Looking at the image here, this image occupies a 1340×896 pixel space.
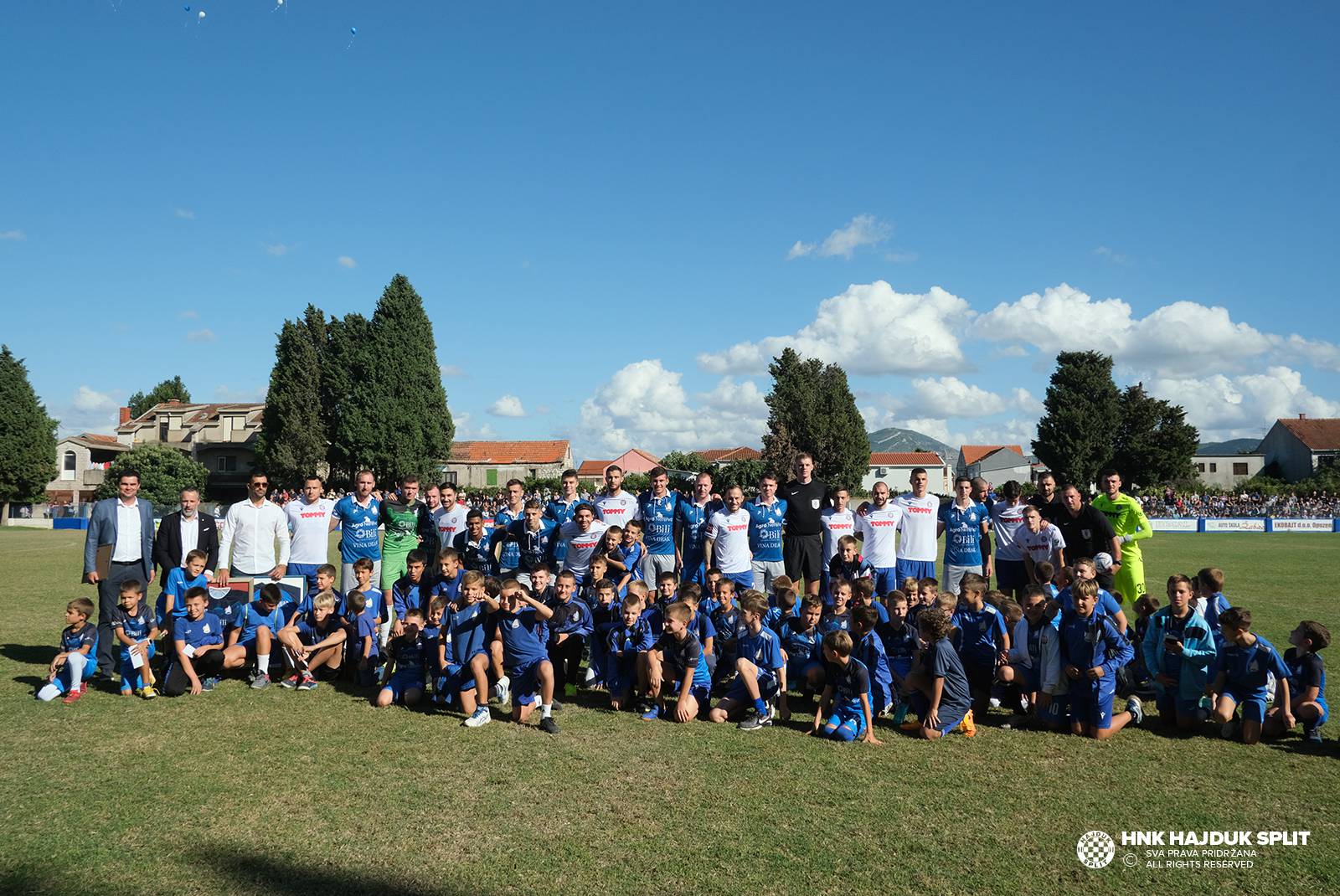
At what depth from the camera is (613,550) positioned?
26.3ft

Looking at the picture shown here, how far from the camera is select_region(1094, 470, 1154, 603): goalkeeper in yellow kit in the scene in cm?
832

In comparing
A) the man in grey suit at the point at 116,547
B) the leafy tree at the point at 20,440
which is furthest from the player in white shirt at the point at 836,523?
the leafy tree at the point at 20,440

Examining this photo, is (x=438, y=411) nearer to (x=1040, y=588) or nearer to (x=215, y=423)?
(x=215, y=423)

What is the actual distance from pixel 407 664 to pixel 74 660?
2.74 meters

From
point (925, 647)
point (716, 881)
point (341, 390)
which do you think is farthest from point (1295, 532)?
point (341, 390)

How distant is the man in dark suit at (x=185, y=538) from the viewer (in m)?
7.99

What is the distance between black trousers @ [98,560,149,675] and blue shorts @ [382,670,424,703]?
2669 millimetres

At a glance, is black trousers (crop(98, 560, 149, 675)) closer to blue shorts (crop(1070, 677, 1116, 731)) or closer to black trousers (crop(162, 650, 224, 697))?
black trousers (crop(162, 650, 224, 697))

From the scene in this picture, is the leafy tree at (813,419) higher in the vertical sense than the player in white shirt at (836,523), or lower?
higher

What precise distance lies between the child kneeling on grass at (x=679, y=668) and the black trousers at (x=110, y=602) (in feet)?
15.8

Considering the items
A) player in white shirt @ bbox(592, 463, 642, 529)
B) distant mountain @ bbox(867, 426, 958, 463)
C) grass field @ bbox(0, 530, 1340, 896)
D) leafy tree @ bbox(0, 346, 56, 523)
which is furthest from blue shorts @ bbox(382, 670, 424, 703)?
distant mountain @ bbox(867, 426, 958, 463)

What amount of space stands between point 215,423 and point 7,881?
211 feet

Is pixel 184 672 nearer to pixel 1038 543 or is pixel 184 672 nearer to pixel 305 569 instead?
pixel 305 569

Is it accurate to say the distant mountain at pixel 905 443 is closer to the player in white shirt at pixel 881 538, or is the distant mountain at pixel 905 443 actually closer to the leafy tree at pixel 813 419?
the leafy tree at pixel 813 419
